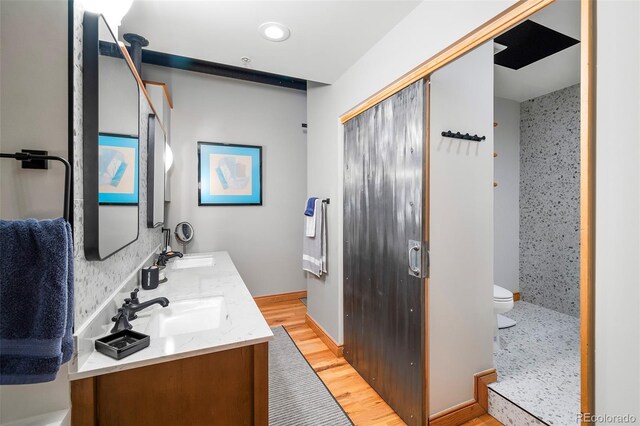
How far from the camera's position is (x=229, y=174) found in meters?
3.49

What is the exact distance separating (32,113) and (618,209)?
5.42 feet

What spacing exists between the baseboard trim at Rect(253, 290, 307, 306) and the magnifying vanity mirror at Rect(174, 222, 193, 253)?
115cm

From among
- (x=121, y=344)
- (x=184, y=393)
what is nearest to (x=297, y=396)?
(x=184, y=393)

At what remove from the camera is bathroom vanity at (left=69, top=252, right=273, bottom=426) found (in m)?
0.94

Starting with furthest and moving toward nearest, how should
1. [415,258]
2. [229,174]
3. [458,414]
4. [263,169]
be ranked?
1. [263,169]
2. [229,174]
3. [458,414]
4. [415,258]

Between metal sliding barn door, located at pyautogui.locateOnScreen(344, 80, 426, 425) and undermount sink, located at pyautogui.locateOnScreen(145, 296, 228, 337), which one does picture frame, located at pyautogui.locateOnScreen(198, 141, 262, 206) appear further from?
undermount sink, located at pyautogui.locateOnScreen(145, 296, 228, 337)

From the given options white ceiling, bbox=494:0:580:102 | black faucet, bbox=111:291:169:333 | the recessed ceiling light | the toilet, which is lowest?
the toilet

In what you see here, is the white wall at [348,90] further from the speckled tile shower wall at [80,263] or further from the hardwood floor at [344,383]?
the speckled tile shower wall at [80,263]

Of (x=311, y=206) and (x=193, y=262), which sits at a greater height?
(x=311, y=206)

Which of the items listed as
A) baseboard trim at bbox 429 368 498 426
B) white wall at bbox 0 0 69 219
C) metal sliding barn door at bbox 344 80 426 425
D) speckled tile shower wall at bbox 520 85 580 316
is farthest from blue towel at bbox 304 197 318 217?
speckled tile shower wall at bbox 520 85 580 316

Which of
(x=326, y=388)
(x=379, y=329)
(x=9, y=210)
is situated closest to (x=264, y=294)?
(x=326, y=388)

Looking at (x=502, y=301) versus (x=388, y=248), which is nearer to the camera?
(x=388, y=248)

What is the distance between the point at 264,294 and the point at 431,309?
8.51ft

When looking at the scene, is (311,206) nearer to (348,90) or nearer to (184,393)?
(348,90)
